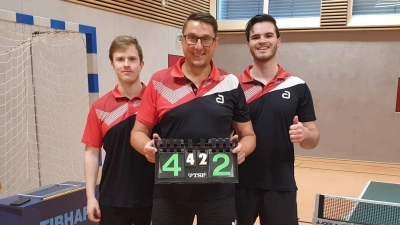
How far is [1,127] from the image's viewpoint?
15.2 feet

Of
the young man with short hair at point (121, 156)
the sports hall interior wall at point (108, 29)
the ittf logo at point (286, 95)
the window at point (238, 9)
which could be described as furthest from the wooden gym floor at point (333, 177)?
the window at point (238, 9)

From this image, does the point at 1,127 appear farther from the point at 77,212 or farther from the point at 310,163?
the point at 310,163

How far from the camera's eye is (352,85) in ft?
28.3

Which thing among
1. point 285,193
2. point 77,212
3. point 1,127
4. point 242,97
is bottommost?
point 77,212

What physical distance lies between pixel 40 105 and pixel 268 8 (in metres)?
6.65

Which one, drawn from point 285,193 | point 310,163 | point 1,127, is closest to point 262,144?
point 285,193

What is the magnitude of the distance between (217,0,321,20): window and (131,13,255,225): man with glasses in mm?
7745

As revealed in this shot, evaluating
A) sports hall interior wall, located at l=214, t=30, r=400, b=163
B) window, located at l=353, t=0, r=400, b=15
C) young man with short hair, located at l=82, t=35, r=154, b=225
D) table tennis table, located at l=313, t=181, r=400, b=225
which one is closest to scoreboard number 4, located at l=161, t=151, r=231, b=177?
young man with short hair, located at l=82, t=35, r=154, b=225

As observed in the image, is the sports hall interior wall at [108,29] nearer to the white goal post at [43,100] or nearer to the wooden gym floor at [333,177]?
the white goal post at [43,100]

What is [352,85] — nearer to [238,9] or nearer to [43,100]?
[238,9]

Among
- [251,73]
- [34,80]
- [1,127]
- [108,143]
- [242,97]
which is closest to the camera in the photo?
[242,97]

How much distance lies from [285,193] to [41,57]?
4.06 metres

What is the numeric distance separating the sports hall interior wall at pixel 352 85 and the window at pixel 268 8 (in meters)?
0.65

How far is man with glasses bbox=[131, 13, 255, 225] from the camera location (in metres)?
2.11
